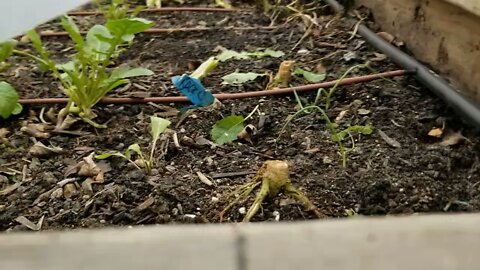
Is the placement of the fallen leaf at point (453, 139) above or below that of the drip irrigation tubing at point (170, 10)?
above

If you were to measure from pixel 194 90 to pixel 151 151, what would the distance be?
0.22 m

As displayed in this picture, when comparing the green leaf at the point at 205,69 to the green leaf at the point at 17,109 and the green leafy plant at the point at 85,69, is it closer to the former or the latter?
the green leafy plant at the point at 85,69

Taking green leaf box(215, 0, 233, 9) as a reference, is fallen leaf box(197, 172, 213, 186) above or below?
above

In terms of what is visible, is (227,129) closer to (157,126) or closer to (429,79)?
(157,126)

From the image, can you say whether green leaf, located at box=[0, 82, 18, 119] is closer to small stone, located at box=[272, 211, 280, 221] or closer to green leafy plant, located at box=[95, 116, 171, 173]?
green leafy plant, located at box=[95, 116, 171, 173]

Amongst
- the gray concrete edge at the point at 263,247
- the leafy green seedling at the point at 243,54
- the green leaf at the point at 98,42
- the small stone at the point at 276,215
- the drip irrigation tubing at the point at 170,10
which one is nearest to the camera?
the gray concrete edge at the point at 263,247

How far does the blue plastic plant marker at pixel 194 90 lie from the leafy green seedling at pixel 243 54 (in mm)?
273

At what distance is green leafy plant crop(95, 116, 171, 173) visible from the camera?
4.09 feet

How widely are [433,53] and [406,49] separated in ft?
0.47

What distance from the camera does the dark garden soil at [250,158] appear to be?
1128 millimetres

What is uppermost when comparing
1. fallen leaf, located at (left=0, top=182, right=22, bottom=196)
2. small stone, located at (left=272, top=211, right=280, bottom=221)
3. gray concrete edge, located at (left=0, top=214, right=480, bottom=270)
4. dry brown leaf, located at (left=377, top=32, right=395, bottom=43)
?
gray concrete edge, located at (left=0, top=214, right=480, bottom=270)

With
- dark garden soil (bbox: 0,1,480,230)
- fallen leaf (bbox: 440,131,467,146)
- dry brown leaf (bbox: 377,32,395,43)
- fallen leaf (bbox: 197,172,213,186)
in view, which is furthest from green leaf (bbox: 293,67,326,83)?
fallen leaf (bbox: 197,172,213,186)

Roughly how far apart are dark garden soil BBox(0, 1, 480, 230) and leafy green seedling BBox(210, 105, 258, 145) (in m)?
0.02

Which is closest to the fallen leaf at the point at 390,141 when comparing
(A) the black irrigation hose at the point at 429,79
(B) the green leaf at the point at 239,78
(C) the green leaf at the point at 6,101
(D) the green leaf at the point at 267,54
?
(A) the black irrigation hose at the point at 429,79
